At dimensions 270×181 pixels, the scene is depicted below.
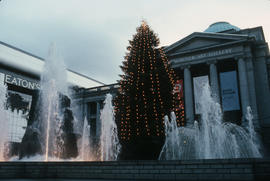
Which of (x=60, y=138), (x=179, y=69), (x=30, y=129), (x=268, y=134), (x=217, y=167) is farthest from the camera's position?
(x=179, y=69)

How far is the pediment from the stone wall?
30.4 m

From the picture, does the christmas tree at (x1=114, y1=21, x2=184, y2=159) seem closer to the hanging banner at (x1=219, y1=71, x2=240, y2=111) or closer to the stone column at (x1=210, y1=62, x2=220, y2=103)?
the hanging banner at (x1=219, y1=71, x2=240, y2=111)

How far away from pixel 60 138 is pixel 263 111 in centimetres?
2768

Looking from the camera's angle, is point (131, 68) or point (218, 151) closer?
point (218, 151)

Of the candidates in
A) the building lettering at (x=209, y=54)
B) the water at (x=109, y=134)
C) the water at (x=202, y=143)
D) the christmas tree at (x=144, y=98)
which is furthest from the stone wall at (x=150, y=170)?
the building lettering at (x=209, y=54)

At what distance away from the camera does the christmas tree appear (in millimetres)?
17203

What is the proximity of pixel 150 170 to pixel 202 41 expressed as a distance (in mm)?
32175

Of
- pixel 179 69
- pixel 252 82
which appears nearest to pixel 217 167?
pixel 252 82

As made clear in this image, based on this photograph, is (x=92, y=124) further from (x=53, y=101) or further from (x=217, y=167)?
(x=217, y=167)

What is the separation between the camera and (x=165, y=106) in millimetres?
18375

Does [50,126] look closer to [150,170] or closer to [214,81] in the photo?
[150,170]

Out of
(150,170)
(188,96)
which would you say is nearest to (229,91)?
(188,96)

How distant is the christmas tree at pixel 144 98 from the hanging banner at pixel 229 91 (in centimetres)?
1714

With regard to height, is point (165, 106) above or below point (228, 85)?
below
